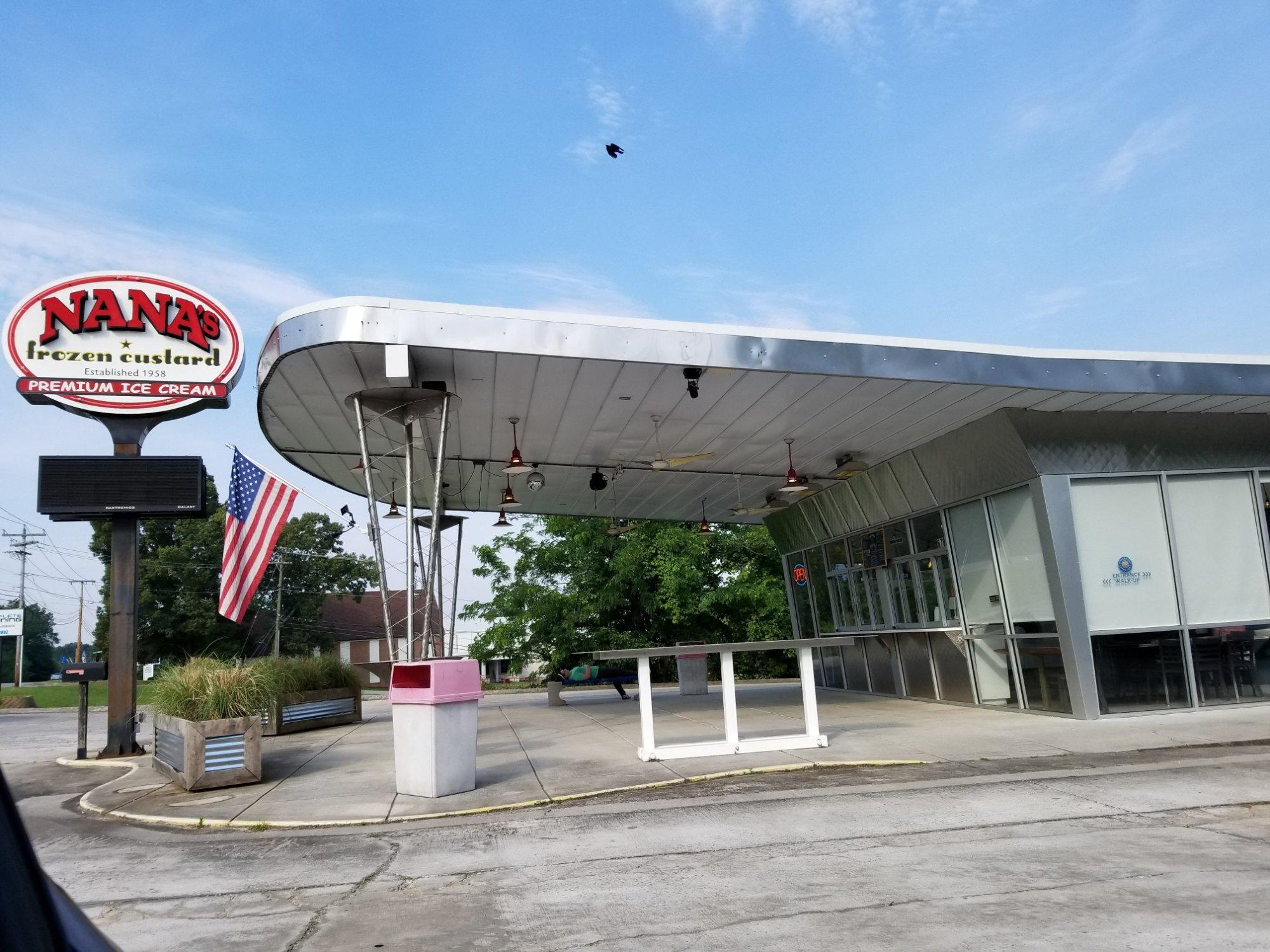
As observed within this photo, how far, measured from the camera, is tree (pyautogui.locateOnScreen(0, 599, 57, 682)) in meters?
90.8

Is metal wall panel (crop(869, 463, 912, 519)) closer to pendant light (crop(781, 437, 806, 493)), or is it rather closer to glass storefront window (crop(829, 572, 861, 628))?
pendant light (crop(781, 437, 806, 493))

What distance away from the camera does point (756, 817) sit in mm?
7031

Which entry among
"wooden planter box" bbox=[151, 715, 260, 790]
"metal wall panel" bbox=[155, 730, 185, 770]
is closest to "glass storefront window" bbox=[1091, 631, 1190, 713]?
"wooden planter box" bbox=[151, 715, 260, 790]

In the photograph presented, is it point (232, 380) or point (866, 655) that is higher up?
point (232, 380)

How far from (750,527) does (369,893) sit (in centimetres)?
2875

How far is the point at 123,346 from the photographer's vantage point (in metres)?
13.9

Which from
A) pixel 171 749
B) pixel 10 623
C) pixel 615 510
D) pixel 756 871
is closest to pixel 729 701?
pixel 756 871

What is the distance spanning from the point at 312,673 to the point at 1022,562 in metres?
11.7

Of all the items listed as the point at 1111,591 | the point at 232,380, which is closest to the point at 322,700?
the point at 232,380

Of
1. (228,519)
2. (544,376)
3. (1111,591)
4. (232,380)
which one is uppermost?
(232,380)

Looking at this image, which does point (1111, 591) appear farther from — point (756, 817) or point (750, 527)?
point (750, 527)

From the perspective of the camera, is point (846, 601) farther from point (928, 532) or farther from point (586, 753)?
point (586, 753)

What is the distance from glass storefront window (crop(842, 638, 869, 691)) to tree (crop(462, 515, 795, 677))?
8574mm

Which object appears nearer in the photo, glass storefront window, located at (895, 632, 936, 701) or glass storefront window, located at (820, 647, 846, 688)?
glass storefront window, located at (895, 632, 936, 701)
